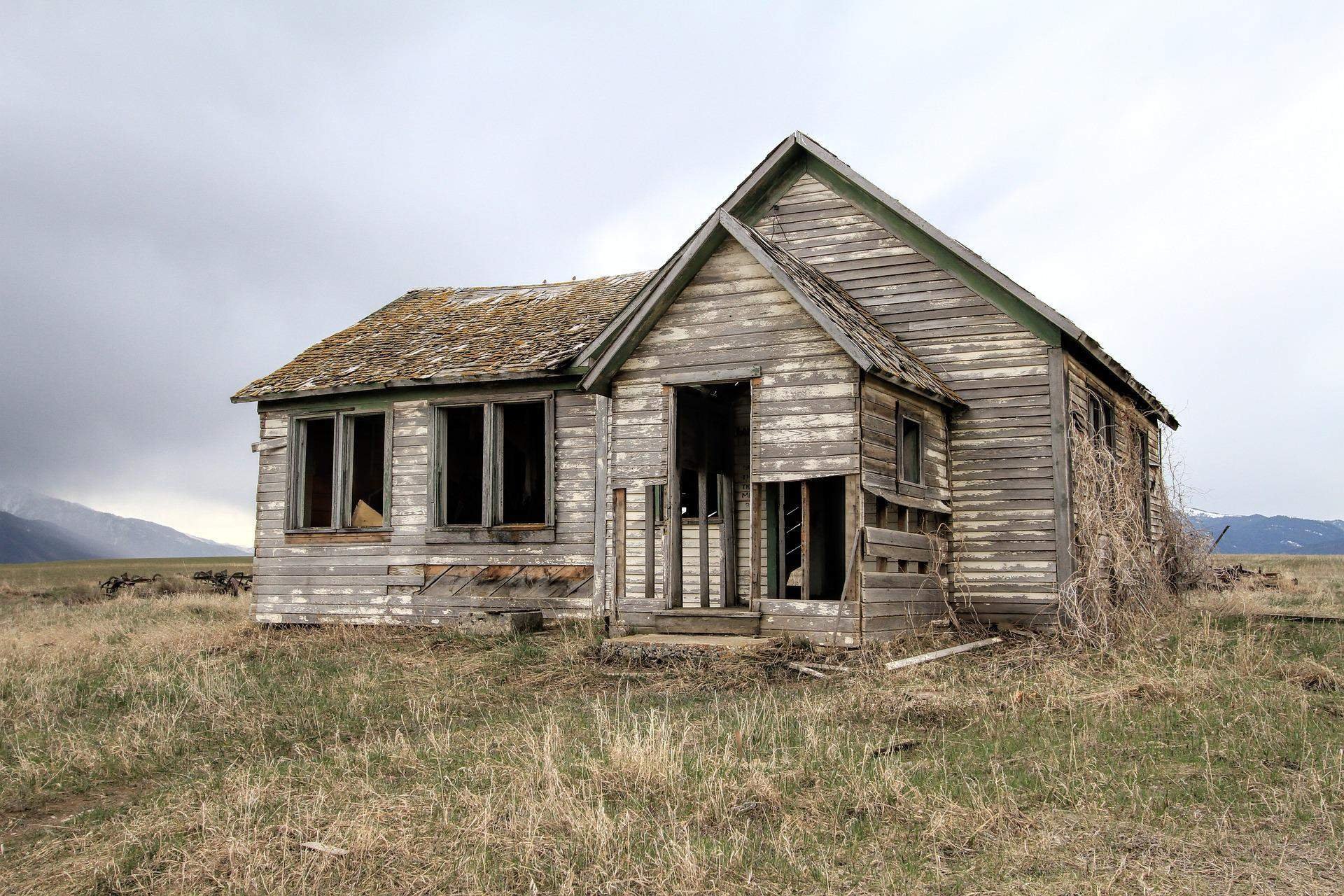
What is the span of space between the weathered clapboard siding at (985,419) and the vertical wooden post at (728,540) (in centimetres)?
275

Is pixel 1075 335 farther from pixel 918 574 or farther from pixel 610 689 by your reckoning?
pixel 610 689

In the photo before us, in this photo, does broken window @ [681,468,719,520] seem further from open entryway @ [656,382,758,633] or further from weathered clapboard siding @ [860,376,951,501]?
weathered clapboard siding @ [860,376,951,501]

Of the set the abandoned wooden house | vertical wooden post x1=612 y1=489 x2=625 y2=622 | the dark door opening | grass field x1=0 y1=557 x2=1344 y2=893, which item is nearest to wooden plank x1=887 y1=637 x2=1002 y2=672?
grass field x1=0 y1=557 x2=1344 y2=893

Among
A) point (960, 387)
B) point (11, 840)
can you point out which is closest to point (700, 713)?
point (11, 840)

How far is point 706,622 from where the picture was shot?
11625mm

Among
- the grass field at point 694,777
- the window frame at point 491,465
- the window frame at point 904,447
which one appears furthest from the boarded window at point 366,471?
the window frame at point 904,447

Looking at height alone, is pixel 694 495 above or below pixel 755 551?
above

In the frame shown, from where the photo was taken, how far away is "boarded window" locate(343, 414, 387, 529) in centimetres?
1630

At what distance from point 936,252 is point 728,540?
14.9 ft

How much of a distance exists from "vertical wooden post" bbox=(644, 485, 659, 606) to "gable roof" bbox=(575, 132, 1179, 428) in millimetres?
1535

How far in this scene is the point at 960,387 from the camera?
13.7 m

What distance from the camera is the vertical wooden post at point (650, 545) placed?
40.6 feet

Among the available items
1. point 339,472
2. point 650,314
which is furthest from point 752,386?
point 339,472

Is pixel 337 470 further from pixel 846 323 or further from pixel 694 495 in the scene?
pixel 846 323
